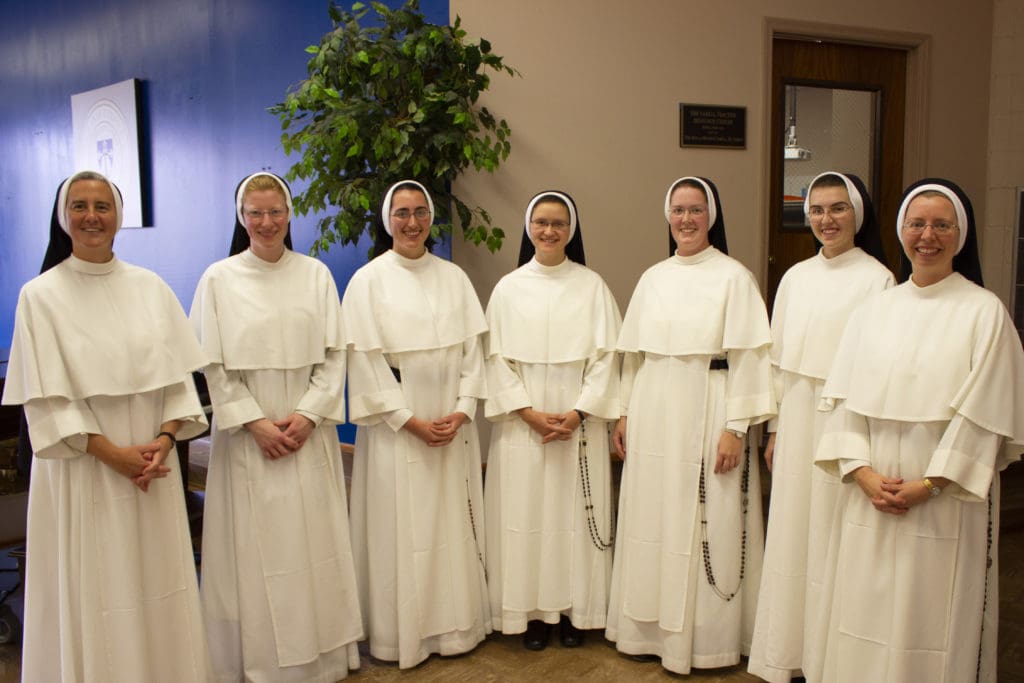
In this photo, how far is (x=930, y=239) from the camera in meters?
2.53

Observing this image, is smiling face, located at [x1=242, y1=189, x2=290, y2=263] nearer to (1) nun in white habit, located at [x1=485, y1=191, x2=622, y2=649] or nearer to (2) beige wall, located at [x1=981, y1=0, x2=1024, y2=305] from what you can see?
(1) nun in white habit, located at [x1=485, y1=191, x2=622, y2=649]

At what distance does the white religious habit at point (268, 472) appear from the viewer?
3062mm

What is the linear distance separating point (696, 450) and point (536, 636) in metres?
1.05

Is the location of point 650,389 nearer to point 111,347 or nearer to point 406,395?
point 406,395

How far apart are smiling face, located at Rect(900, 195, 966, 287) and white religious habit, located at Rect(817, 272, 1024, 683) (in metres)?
0.04

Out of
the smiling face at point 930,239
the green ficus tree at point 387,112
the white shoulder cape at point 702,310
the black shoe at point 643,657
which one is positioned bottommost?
the black shoe at point 643,657

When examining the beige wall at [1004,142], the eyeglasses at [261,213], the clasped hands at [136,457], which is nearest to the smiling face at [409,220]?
the eyeglasses at [261,213]

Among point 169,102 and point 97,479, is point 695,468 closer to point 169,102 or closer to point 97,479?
point 97,479

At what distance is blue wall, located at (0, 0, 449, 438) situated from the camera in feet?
19.7

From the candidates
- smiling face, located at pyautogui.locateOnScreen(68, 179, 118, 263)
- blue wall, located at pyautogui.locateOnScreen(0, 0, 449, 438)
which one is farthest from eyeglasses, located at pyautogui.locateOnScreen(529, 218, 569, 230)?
blue wall, located at pyautogui.locateOnScreen(0, 0, 449, 438)

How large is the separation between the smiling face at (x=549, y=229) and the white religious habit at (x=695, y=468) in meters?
0.43

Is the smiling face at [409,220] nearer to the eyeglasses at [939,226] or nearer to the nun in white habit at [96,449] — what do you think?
the nun in white habit at [96,449]

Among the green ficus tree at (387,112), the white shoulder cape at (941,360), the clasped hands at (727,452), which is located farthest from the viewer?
the green ficus tree at (387,112)

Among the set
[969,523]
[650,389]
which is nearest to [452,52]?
[650,389]
